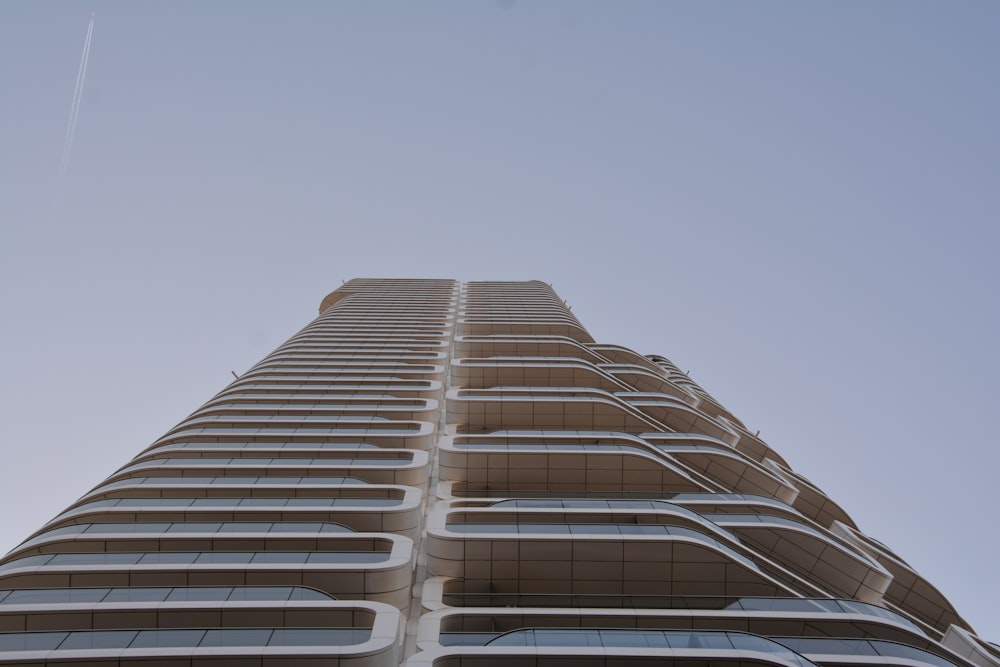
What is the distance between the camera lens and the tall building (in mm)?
13438

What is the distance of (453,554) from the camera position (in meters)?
17.4

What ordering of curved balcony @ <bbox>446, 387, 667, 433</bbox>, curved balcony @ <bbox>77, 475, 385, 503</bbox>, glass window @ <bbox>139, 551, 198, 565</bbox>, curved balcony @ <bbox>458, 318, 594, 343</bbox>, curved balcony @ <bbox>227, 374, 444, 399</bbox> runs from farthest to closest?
curved balcony @ <bbox>458, 318, 594, 343</bbox>, curved balcony @ <bbox>227, 374, 444, 399</bbox>, curved balcony @ <bbox>446, 387, 667, 433</bbox>, curved balcony @ <bbox>77, 475, 385, 503</bbox>, glass window @ <bbox>139, 551, 198, 565</bbox>

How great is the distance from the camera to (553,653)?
43.3 feet

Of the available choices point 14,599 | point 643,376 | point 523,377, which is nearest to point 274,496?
point 14,599

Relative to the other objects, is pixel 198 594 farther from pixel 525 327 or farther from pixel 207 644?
pixel 525 327

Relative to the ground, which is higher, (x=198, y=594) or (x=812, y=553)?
(x=812, y=553)

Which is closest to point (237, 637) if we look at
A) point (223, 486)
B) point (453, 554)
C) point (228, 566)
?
point (228, 566)

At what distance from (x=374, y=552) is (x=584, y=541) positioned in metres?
5.69

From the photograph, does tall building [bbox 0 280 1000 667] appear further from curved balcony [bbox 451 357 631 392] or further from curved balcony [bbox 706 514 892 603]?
curved balcony [bbox 451 357 631 392]

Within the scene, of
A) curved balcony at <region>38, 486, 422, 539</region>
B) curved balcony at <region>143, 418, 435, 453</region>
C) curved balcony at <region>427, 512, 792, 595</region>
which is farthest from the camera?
curved balcony at <region>143, 418, 435, 453</region>

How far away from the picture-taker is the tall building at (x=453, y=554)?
529 inches

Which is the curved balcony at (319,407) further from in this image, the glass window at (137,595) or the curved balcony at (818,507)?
the curved balcony at (818,507)

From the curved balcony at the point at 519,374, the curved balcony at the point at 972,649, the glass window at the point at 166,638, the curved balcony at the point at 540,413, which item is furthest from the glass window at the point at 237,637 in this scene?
the curved balcony at the point at 519,374

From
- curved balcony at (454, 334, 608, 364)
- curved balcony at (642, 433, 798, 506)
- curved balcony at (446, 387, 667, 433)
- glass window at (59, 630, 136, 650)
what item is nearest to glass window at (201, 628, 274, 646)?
glass window at (59, 630, 136, 650)
